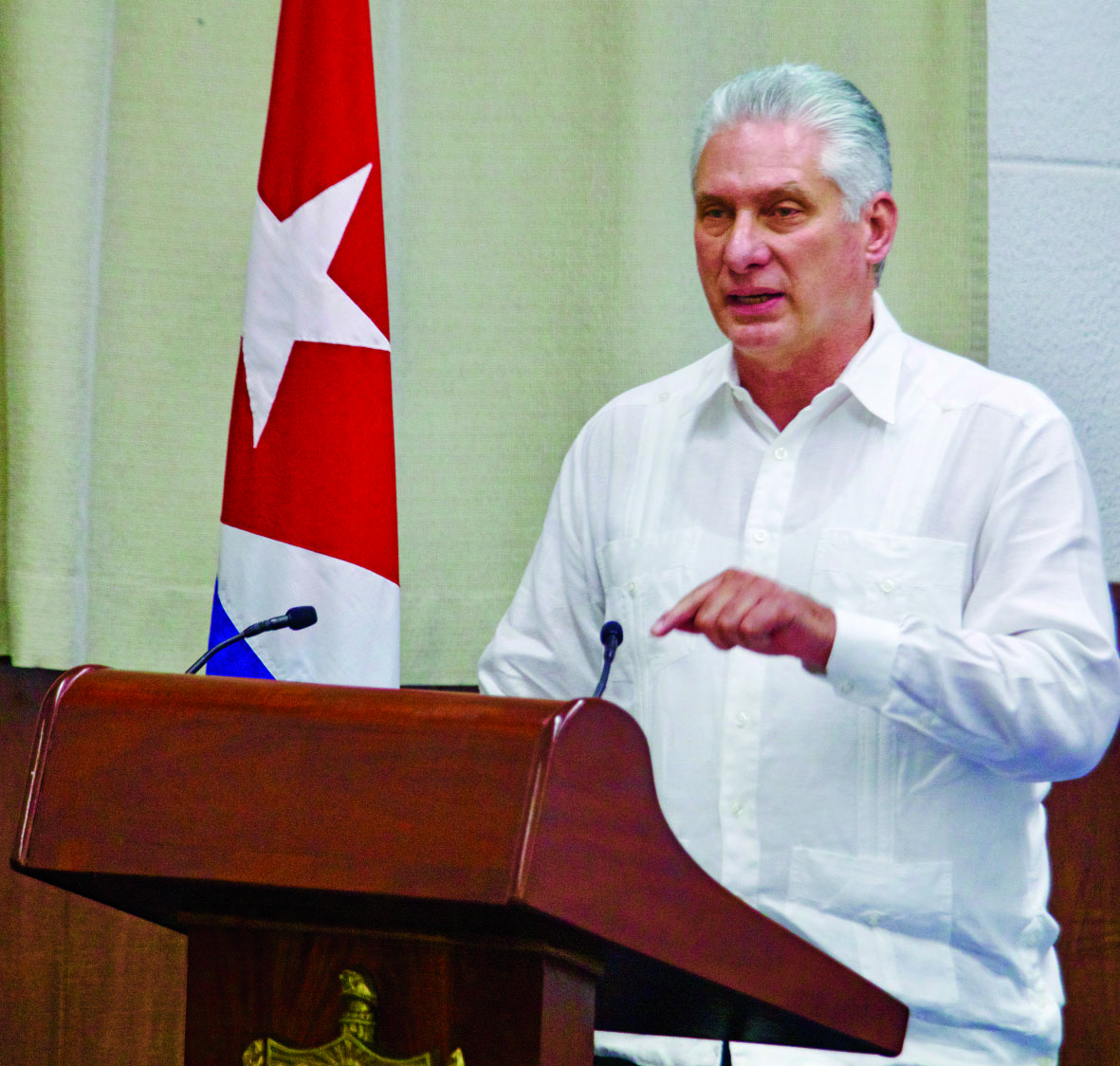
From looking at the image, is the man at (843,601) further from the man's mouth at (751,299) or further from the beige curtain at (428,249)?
the beige curtain at (428,249)

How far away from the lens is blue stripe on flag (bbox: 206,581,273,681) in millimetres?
2008

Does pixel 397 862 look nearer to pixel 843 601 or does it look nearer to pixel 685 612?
pixel 685 612

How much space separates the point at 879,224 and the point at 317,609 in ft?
3.04

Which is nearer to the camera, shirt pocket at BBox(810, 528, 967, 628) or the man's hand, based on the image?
the man's hand

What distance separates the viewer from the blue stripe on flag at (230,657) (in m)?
2.01

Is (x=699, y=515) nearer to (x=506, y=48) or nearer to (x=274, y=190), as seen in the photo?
(x=274, y=190)

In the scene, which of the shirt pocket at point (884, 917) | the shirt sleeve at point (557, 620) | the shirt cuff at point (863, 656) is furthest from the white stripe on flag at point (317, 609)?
the shirt cuff at point (863, 656)

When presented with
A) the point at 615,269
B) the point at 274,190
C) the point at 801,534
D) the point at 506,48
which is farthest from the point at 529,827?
the point at 506,48

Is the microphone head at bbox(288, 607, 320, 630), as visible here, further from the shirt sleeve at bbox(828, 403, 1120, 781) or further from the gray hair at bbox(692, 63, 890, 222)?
the gray hair at bbox(692, 63, 890, 222)

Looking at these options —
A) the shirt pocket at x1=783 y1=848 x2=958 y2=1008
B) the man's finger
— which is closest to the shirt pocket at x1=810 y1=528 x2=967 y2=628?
the shirt pocket at x1=783 y1=848 x2=958 y2=1008

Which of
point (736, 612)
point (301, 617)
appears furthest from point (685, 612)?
point (301, 617)

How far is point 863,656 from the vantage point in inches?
52.9

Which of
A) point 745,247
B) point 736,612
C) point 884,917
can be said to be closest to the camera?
point 736,612

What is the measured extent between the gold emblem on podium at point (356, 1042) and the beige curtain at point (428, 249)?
4.30 ft
